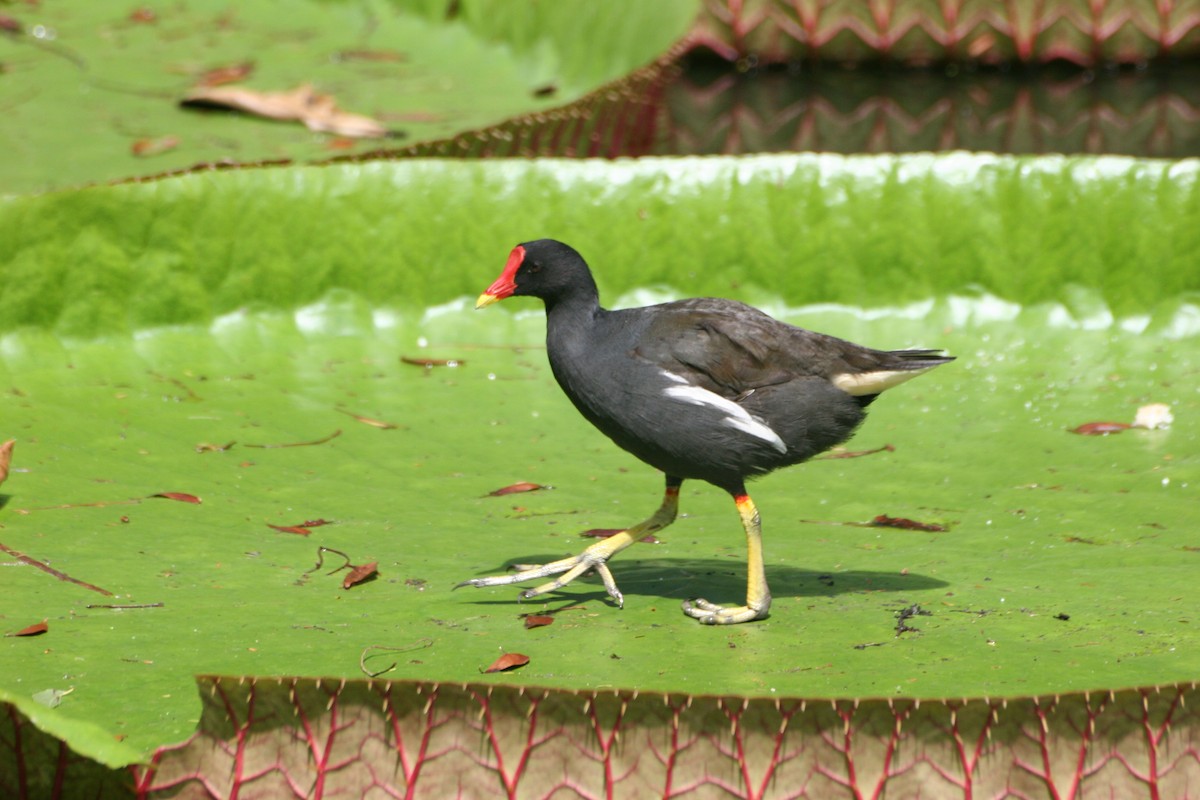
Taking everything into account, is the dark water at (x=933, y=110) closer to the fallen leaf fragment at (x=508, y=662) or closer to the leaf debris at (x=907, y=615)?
the leaf debris at (x=907, y=615)

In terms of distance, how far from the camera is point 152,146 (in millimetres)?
5039

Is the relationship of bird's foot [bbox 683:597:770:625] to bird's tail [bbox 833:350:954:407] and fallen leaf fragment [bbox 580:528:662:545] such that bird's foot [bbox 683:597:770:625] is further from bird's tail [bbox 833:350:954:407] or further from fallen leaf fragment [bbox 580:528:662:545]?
bird's tail [bbox 833:350:954:407]

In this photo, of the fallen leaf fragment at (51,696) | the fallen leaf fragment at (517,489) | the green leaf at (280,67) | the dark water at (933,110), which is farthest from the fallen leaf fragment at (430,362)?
the dark water at (933,110)

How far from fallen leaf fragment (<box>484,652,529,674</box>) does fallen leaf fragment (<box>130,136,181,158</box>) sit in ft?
10.7

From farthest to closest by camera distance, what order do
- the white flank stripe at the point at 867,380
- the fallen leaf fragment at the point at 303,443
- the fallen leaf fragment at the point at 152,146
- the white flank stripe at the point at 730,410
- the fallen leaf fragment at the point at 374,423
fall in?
the fallen leaf fragment at the point at 152,146 → the fallen leaf fragment at the point at 374,423 → the fallen leaf fragment at the point at 303,443 → the white flank stripe at the point at 867,380 → the white flank stripe at the point at 730,410

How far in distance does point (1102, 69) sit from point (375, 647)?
4592mm

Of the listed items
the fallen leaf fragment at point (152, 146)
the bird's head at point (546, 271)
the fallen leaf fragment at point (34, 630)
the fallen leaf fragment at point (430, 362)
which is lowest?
the fallen leaf fragment at point (34, 630)

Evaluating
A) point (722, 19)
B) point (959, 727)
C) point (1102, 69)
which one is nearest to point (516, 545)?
point (959, 727)

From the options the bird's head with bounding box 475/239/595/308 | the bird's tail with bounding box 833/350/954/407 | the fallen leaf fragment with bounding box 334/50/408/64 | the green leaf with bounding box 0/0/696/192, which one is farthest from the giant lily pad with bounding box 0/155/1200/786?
the fallen leaf fragment with bounding box 334/50/408/64

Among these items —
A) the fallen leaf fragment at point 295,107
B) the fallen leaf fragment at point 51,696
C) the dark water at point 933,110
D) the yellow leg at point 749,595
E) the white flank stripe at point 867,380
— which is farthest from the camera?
the dark water at point 933,110

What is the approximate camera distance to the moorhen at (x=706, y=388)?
291 centimetres

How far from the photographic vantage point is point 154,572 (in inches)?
108

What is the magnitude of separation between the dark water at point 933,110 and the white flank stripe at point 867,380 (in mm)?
2651

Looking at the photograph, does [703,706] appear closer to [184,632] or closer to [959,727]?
[959,727]
